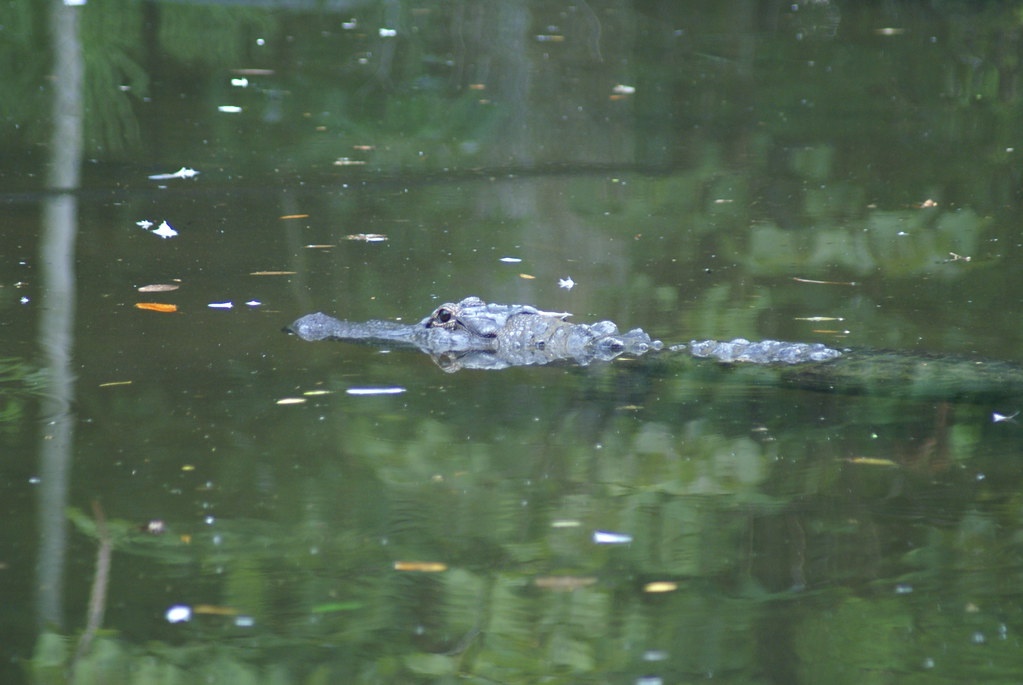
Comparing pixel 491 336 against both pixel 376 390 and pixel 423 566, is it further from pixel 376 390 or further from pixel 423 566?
pixel 423 566

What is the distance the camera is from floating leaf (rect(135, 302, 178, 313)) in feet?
17.9

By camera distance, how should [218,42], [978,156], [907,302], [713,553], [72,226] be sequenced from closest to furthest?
[713,553] < [907,302] < [72,226] < [978,156] < [218,42]

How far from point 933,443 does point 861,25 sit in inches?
388

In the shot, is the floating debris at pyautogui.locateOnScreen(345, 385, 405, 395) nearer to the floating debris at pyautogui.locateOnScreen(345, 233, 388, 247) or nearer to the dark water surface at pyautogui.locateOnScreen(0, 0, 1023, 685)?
the dark water surface at pyautogui.locateOnScreen(0, 0, 1023, 685)

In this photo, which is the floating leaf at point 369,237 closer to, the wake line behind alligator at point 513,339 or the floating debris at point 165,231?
the floating debris at point 165,231

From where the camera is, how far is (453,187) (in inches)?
310

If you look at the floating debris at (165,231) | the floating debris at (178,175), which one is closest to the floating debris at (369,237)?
the floating debris at (165,231)

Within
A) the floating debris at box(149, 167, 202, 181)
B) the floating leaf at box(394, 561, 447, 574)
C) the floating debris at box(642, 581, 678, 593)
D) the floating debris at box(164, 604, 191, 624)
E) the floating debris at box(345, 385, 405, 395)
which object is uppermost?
the floating debris at box(149, 167, 202, 181)

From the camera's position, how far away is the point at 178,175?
782 cm

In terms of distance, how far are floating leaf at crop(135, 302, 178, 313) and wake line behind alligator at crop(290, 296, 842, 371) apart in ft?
2.07

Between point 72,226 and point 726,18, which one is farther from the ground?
point 726,18

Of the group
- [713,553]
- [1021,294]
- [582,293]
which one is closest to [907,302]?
[1021,294]

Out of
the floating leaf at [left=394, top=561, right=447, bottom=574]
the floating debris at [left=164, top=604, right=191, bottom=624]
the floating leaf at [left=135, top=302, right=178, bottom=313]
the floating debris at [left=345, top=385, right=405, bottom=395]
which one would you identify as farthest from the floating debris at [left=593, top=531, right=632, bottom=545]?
the floating leaf at [left=135, top=302, right=178, bottom=313]

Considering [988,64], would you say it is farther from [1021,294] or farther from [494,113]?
[1021,294]
